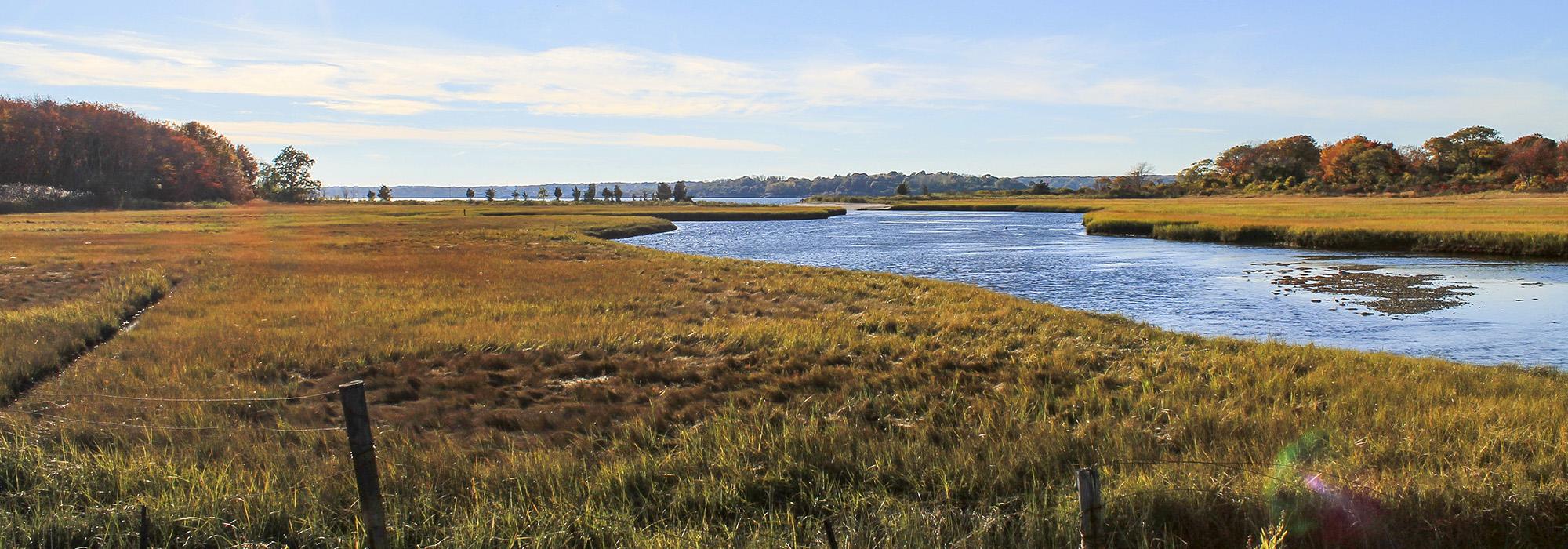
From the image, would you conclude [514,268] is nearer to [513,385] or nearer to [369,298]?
[369,298]

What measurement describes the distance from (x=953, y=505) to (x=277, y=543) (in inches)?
202

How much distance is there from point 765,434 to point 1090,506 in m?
4.31

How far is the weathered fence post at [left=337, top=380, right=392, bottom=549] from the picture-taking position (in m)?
5.75

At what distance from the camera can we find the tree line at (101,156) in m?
104

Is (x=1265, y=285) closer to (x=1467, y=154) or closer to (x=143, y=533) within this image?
(x=143, y=533)

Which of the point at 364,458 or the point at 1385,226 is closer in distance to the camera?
the point at 364,458

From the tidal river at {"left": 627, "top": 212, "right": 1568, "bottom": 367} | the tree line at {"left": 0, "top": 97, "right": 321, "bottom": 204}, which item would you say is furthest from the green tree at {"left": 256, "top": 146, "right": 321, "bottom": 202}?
the tidal river at {"left": 627, "top": 212, "right": 1568, "bottom": 367}

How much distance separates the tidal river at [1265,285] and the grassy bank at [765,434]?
4.88 metres

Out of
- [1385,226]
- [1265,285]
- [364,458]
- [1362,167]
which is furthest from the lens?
[1362,167]

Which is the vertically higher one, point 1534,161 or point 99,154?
point 99,154

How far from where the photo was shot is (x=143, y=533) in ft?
20.4

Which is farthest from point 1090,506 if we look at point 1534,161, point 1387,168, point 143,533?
point 1387,168

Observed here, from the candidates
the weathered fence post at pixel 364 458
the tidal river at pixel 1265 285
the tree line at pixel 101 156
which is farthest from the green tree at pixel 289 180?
the weathered fence post at pixel 364 458

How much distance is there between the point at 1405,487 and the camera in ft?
22.8
